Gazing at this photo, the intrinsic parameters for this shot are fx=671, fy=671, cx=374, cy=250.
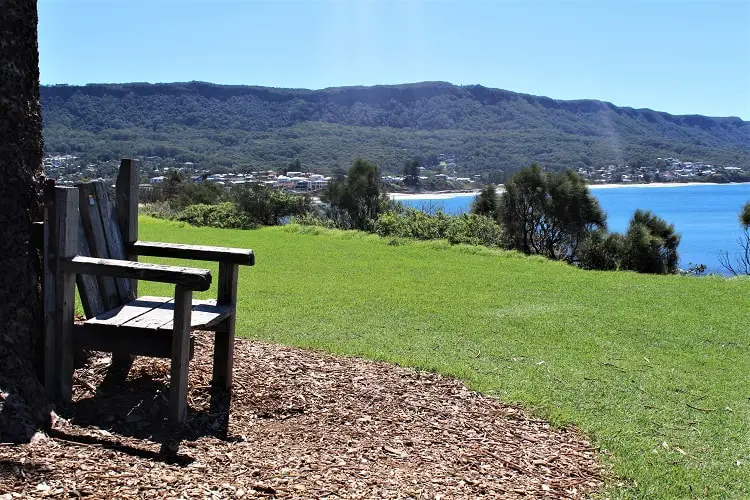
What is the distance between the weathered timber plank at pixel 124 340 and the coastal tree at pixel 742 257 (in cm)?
1894

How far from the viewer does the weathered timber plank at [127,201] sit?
488 cm

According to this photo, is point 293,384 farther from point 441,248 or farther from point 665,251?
point 665,251

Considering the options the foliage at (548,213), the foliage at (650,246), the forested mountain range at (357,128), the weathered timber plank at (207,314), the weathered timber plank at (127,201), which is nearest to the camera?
the weathered timber plank at (207,314)

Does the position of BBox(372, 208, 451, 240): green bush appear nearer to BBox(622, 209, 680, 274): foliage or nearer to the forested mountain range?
BBox(622, 209, 680, 274): foliage

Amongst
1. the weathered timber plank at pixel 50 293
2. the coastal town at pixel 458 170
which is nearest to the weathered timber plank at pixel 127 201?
the weathered timber plank at pixel 50 293

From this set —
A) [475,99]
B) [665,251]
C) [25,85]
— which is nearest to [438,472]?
[25,85]

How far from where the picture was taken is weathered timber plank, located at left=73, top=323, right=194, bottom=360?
13.0 ft

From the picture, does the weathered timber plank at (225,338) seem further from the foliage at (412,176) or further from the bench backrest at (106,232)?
the foliage at (412,176)

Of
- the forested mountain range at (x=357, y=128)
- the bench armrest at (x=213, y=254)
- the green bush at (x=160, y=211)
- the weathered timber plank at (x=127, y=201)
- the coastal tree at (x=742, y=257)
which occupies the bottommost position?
the green bush at (x=160, y=211)

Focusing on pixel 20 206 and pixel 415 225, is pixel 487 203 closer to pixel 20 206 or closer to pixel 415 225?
pixel 415 225

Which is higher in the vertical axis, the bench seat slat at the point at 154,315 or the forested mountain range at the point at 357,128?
the forested mountain range at the point at 357,128

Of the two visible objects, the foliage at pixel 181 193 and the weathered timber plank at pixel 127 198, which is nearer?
the weathered timber plank at pixel 127 198

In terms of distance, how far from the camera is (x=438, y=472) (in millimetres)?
3658

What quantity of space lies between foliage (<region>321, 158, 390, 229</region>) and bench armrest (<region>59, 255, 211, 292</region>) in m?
25.4
